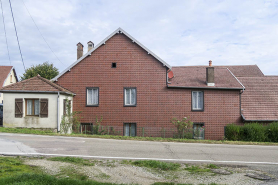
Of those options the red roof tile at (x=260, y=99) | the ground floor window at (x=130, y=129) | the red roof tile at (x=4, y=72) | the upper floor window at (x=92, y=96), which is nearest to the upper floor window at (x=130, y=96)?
the ground floor window at (x=130, y=129)

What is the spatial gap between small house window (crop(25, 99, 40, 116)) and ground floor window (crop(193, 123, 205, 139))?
11.7m

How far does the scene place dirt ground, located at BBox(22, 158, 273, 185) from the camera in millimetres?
7602

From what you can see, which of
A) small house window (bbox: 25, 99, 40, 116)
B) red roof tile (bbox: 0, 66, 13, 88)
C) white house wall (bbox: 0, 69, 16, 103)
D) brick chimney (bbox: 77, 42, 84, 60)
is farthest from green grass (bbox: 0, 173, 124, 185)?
white house wall (bbox: 0, 69, 16, 103)

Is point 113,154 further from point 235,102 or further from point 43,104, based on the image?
point 235,102

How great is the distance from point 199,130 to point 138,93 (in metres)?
5.64

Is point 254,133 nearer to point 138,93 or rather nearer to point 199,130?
point 199,130

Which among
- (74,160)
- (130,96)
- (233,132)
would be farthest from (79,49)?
(74,160)

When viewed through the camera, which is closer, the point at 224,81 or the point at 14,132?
the point at 14,132

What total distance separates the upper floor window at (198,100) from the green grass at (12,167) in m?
16.2

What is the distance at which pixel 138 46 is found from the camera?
22.9 metres

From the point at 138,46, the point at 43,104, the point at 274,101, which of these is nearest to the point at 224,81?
the point at 274,101

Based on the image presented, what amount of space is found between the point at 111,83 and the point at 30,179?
16.6m

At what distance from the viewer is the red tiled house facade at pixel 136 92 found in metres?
22.8

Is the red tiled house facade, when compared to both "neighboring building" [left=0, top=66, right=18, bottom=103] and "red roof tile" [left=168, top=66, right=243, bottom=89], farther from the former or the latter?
"neighboring building" [left=0, top=66, right=18, bottom=103]
